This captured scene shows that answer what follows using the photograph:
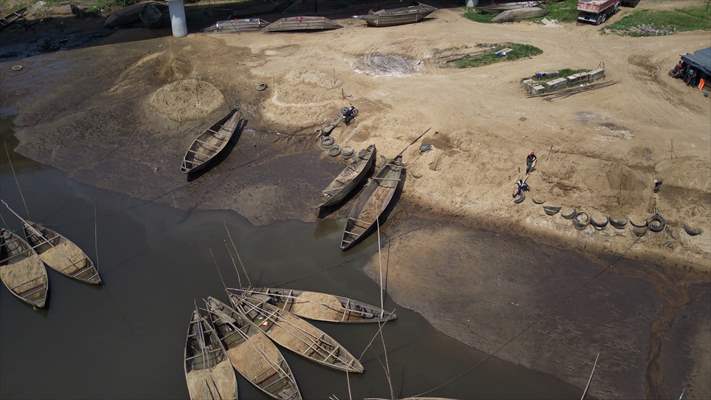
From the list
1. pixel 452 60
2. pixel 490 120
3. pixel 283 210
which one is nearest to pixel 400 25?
pixel 452 60

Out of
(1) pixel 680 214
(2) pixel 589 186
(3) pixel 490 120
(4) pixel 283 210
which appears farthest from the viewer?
(3) pixel 490 120

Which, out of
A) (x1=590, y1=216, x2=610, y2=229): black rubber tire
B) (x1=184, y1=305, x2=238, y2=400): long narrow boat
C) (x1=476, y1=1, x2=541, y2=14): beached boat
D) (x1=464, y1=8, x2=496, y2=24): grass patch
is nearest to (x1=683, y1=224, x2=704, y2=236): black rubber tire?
(x1=590, y1=216, x2=610, y2=229): black rubber tire

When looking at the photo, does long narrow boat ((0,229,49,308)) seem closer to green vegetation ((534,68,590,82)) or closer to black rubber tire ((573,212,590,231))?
black rubber tire ((573,212,590,231))

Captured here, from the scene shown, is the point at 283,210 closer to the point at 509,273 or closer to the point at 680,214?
the point at 509,273

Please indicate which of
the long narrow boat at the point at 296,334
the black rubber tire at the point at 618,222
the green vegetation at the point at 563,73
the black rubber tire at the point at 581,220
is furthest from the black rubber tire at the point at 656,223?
the long narrow boat at the point at 296,334

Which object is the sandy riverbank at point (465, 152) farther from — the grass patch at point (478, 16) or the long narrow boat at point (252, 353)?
the long narrow boat at point (252, 353)
